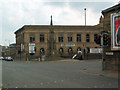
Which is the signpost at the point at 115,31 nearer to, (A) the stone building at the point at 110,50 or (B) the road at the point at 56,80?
(A) the stone building at the point at 110,50

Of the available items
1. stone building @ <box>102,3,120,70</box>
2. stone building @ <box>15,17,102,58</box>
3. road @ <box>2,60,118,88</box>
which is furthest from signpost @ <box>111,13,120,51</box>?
stone building @ <box>15,17,102,58</box>

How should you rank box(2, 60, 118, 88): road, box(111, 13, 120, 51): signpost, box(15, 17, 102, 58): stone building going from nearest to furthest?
box(2, 60, 118, 88): road
box(111, 13, 120, 51): signpost
box(15, 17, 102, 58): stone building

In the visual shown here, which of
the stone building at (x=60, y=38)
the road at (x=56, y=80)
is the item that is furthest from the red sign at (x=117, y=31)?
the stone building at (x=60, y=38)

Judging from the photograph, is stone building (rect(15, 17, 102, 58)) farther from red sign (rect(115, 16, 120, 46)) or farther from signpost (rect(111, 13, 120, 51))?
red sign (rect(115, 16, 120, 46))

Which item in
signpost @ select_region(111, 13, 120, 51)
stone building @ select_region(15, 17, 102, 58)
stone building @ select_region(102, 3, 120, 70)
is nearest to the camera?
signpost @ select_region(111, 13, 120, 51)

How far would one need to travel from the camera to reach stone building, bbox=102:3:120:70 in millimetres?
19297

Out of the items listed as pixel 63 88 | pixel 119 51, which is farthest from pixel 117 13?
pixel 63 88

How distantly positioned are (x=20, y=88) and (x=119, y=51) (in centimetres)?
1177

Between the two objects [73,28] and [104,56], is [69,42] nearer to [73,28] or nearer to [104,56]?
[73,28]

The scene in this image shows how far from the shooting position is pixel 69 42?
225 feet

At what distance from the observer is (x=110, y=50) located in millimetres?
20312

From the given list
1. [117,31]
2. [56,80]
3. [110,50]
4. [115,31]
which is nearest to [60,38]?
[110,50]

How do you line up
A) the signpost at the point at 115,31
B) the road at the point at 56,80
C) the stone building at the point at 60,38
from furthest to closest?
the stone building at the point at 60,38
the signpost at the point at 115,31
the road at the point at 56,80

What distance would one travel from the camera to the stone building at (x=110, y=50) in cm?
1930
